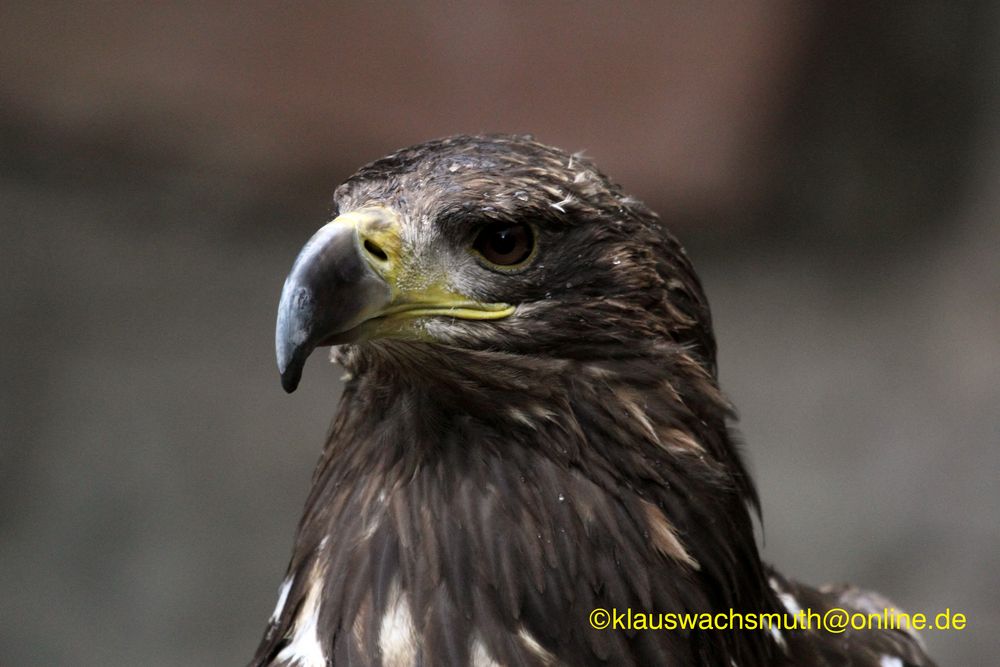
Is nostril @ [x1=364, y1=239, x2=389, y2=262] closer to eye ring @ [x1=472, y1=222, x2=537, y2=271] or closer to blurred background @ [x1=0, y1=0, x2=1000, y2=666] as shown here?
eye ring @ [x1=472, y1=222, x2=537, y2=271]

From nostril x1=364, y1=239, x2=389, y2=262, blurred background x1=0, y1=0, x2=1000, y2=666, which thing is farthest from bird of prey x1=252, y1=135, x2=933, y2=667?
blurred background x1=0, y1=0, x2=1000, y2=666

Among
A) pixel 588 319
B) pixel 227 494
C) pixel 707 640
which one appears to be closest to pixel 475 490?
pixel 588 319

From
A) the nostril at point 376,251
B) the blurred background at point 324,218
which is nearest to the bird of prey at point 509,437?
the nostril at point 376,251

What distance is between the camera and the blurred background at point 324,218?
6312mm

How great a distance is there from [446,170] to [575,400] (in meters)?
0.48

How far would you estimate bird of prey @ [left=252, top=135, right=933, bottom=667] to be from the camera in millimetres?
2250

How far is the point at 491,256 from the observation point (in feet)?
7.50

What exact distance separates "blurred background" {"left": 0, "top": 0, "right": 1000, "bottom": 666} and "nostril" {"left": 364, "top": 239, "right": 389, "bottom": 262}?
13.9 feet

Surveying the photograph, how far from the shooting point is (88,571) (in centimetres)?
623

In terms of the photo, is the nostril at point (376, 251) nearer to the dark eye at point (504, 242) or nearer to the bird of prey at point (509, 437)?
the bird of prey at point (509, 437)

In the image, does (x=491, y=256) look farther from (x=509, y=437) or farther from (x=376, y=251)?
(x=509, y=437)

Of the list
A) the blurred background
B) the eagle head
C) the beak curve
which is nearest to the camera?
the beak curve

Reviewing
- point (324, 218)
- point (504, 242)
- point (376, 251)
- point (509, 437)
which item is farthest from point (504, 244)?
point (324, 218)

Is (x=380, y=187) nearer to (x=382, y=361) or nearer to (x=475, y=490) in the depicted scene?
(x=382, y=361)
